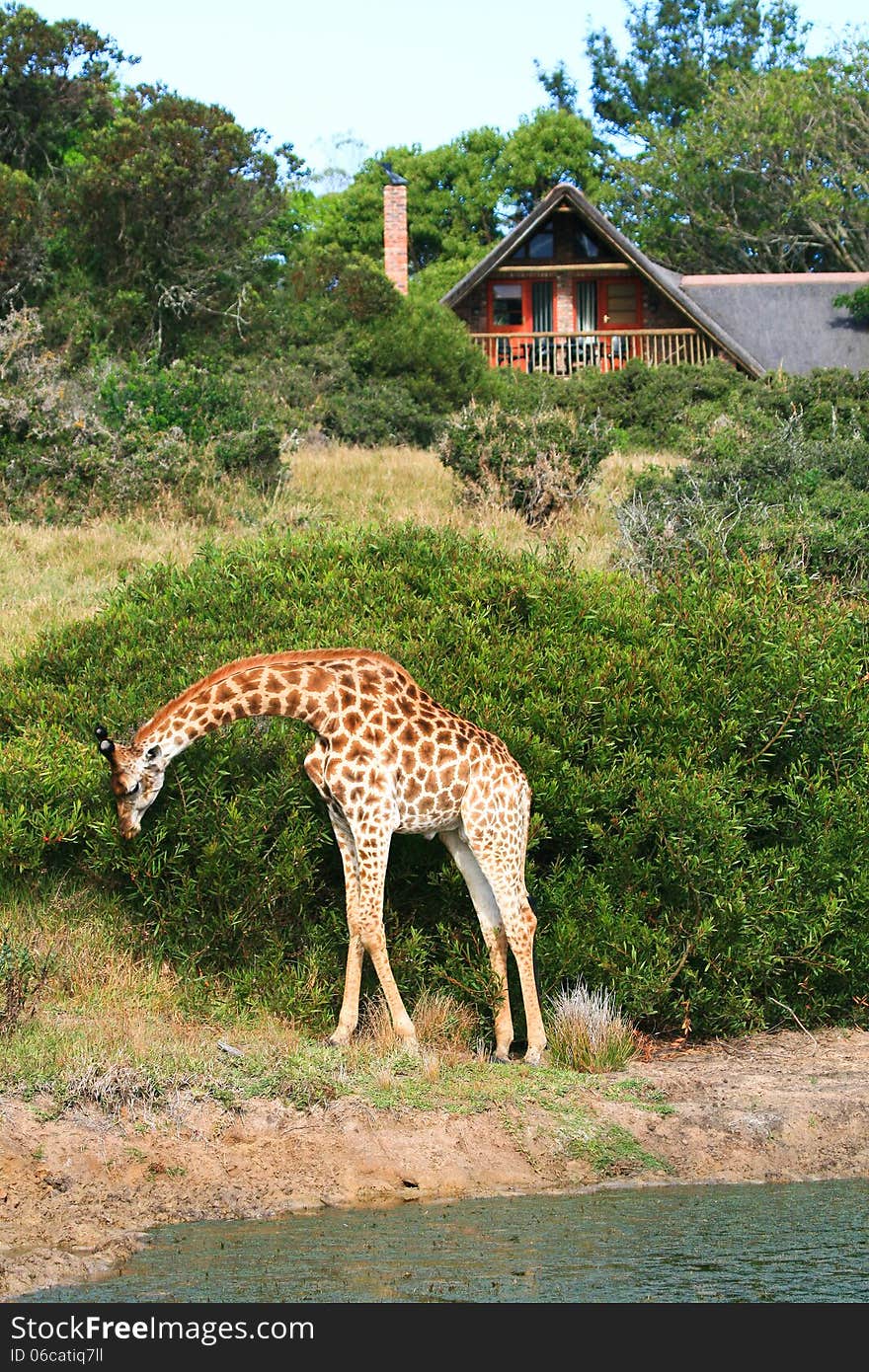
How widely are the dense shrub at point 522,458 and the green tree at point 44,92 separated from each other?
16.8 metres

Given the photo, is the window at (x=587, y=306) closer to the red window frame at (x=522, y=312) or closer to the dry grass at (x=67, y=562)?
the red window frame at (x=522, y=312)

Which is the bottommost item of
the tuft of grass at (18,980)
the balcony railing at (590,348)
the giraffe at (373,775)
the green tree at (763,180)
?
the tuft of grass at (18,980)

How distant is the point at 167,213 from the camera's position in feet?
98.6

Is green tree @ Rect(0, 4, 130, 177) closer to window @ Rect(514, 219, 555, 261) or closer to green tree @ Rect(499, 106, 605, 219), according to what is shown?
window @ Rect(514, 219, 555, 261)

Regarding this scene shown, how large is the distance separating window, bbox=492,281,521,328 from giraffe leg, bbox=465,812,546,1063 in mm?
34019

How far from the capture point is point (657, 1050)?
10781mm

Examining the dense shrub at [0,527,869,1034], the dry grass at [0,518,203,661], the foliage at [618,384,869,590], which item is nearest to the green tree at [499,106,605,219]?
the foliage at [618,384,869,590]

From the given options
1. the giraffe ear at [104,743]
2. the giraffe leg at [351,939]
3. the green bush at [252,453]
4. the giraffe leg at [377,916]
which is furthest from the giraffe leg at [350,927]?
the green bush at [252,453]

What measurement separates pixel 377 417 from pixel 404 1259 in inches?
931

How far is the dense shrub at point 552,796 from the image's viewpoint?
10.5 meters

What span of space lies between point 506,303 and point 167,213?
14708mm

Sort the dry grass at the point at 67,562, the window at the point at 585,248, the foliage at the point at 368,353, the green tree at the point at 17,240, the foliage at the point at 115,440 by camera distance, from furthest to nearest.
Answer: the window at the point at 585,248, the foliage at the point at 368,353, the green tree at the point at 17,240, the foliage at the point at 115,440, the dry grass at the point at 67,562

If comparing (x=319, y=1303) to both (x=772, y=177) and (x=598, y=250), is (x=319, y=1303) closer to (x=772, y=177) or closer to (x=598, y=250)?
(x=598, y=250)

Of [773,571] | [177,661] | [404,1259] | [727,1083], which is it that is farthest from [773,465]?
[404,1259]
